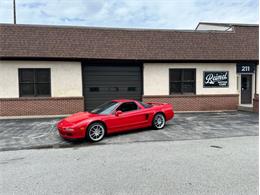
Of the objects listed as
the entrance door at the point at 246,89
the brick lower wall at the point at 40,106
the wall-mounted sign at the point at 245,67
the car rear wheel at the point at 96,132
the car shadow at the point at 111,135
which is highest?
the wall-mounted sign at the point at 245,67

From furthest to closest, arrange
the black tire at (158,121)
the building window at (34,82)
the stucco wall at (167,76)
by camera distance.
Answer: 1. the stucco wall at (167,76)
2. the building window at (34,82)
3. the black tire at (158,121)

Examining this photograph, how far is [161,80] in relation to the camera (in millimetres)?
12430

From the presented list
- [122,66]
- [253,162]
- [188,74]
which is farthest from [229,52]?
[253,162]

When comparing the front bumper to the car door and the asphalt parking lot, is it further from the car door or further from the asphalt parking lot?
the car door

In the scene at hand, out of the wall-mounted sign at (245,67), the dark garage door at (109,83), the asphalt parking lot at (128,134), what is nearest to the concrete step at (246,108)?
the wall-mounted sign at (245,67)

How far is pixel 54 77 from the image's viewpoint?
11.5 meters

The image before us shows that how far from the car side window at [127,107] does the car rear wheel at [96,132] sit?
999mm

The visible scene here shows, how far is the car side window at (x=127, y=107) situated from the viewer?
7143 millimetres

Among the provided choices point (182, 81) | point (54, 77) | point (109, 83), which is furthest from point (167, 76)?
point (54, 77)

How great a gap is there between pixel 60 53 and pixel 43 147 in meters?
Result: 6.99

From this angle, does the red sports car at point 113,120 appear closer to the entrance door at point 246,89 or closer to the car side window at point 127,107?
the car side window at point 127,107

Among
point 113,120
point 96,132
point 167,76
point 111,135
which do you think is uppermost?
point 167,76

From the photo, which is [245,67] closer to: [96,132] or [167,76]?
[167,76]

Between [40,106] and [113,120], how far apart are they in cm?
662
